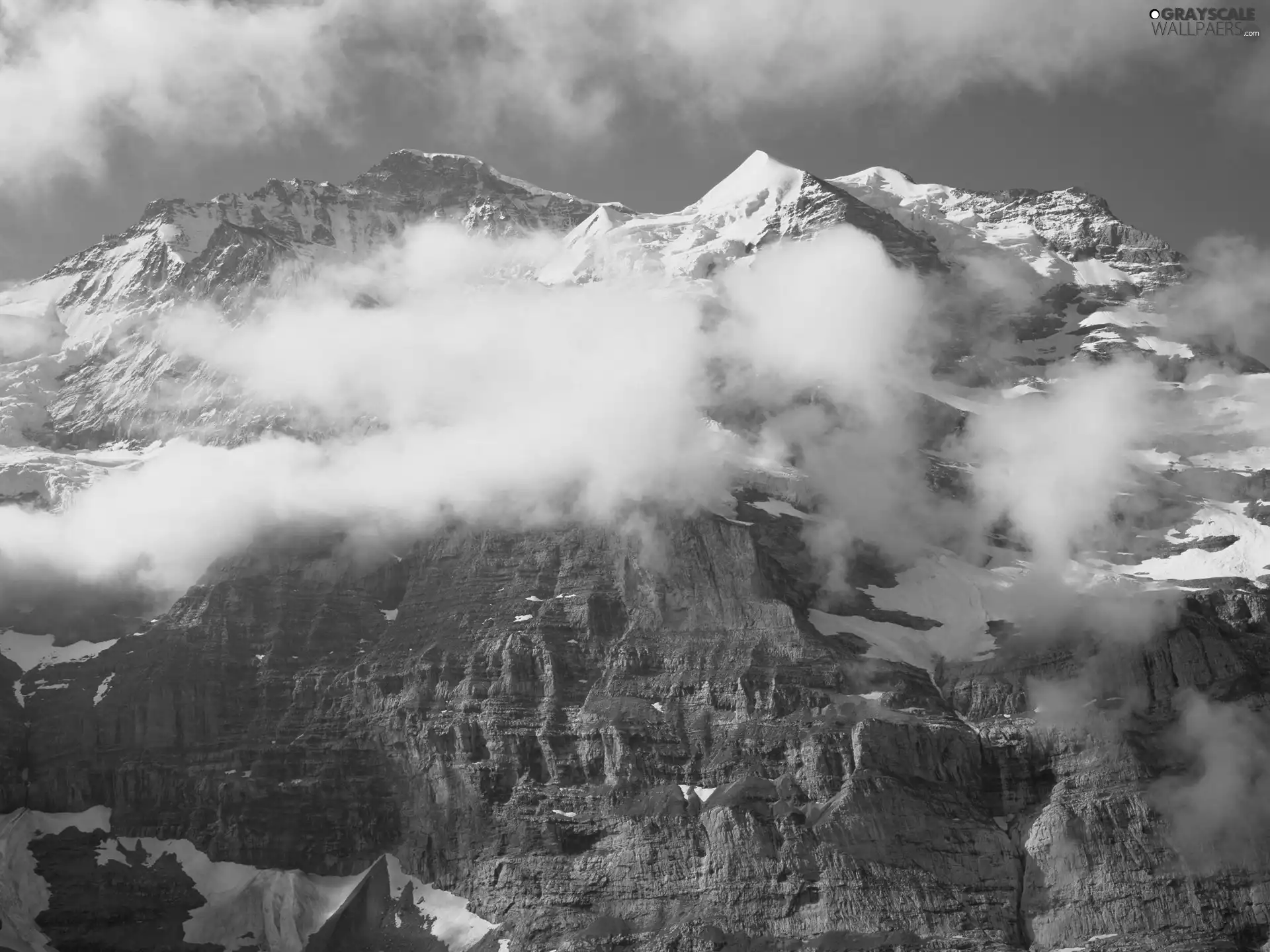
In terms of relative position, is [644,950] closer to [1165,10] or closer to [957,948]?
[957,948]

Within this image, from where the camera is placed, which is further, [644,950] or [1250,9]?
[644,950]

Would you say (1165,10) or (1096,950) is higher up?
(1165,10)

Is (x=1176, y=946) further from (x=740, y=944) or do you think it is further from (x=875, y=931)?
(x=740, y=944)

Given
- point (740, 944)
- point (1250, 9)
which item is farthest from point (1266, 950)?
point (1250, 9)

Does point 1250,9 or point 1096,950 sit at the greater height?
point 1250,9

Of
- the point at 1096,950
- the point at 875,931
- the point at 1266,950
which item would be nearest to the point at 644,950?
the point at 875,931

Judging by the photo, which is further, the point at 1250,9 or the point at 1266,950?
the point at 1266,950

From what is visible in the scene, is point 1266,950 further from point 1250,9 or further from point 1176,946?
point 1250,9
